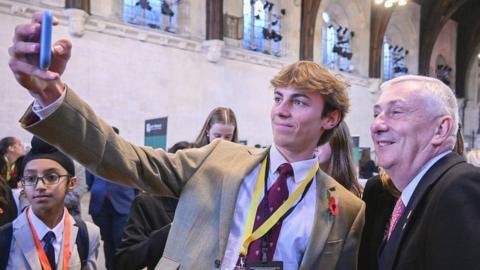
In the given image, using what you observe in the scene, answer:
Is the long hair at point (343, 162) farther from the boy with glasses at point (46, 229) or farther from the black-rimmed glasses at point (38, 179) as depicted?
the black-rimmed glasses at point (38, 179)

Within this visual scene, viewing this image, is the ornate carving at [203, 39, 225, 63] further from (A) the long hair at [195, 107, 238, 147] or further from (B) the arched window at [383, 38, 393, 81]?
(B) the arched window at [383, 38, 393, 81]

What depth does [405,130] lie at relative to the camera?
1545 millimetres

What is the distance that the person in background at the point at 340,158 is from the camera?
2547 mm

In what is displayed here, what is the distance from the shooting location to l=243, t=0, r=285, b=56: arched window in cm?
1377

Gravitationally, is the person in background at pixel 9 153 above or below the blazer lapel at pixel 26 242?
above

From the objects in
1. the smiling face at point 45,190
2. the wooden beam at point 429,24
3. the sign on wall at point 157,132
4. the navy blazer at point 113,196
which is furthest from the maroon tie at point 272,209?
the wooden beam at point 429,24

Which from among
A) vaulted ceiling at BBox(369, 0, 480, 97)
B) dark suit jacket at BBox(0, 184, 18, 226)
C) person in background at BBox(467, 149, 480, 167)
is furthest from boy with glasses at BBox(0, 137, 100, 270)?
vaulted ceiling at BBox(369, 0, 480, 97)

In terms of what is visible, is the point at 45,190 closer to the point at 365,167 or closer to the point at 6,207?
the point at 6,207

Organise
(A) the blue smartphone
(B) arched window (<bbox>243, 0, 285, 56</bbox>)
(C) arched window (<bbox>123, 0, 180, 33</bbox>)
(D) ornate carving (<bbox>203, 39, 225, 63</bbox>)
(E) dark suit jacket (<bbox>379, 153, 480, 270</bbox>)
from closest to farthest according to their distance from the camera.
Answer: (A) the blue smartphone
(E) dark suit jacket (<bbox>379, 153, 480, 270</bbox>)
(C) arched window (<bbox>123, 0, 180, 33</bbox>)
(D) ornate carving (<bbox>203, 39, 225, 63</bbox>)
(B) arched window (<bbox>243, 0, 285, 56</bbox>)

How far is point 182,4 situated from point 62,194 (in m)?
10.3

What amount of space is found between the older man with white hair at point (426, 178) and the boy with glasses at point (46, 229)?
1525 millimetres

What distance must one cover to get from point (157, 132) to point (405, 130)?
20.5 ft

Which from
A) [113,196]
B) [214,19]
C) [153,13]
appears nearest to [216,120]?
[113,196]

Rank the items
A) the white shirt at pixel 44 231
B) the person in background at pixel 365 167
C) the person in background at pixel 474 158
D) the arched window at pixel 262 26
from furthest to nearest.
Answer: the arched window at pixel 262 26 < the person in background at pixel 365 167 < the person in background at pixel 474 158 < the white shirt at pixel 44 231
